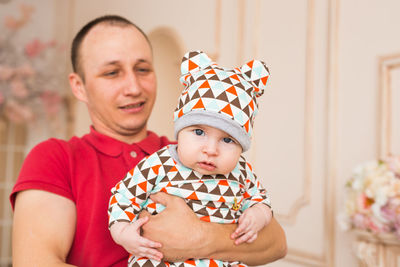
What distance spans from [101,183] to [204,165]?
47 centimetres

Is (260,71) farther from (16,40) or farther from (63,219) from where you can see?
(16,40)

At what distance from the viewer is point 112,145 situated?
1.63 m

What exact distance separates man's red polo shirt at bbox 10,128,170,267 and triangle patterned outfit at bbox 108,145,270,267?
18 centimetres

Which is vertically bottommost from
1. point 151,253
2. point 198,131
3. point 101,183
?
point 151,253

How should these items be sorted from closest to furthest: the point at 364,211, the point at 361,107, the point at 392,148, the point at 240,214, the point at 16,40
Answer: the point at 240,214, the point at 364,211, the point at 392,148, the point at 361,107, the point at 16,40

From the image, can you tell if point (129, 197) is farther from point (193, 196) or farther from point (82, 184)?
point (82, 184)

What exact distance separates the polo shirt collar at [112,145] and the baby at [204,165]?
1.15 feet

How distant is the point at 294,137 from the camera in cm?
281

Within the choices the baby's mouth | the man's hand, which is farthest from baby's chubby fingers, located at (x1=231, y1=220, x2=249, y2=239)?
the baby's mouth

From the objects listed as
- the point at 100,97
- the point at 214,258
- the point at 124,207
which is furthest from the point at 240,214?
the point at 100,97

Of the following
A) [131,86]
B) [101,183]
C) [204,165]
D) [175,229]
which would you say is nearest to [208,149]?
[204,165]

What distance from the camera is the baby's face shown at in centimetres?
119

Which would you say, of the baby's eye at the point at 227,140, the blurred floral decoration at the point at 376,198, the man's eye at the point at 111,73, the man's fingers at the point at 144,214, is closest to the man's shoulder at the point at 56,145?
the man's eye at the point at 111,73

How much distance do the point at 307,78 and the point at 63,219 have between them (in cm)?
188
